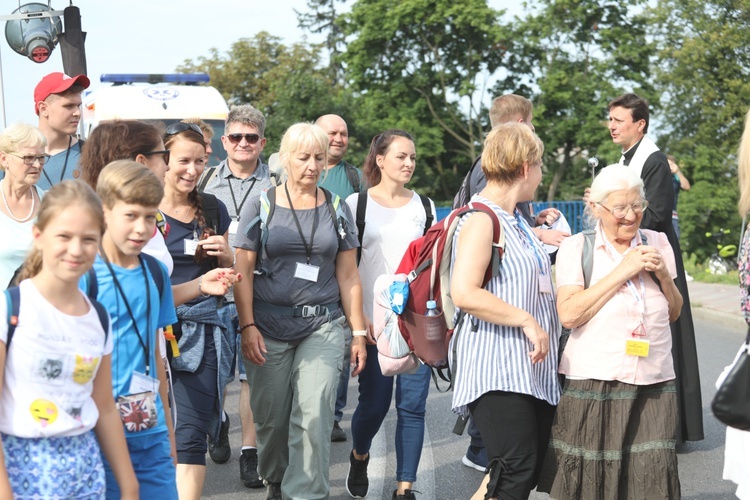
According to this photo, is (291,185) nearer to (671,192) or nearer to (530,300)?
(530,300)

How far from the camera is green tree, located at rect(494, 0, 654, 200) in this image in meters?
41.3

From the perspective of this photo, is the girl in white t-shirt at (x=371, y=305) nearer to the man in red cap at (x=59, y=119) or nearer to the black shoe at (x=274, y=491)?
the black shoe at (x=274, y=491)

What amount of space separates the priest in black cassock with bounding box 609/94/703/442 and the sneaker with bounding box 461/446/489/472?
52.0 inches

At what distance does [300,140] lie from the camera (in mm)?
5145

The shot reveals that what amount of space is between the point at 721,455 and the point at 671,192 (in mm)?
1767

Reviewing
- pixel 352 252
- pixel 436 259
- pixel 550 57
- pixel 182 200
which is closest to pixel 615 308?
pixel 436 259

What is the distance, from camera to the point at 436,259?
4523 mm

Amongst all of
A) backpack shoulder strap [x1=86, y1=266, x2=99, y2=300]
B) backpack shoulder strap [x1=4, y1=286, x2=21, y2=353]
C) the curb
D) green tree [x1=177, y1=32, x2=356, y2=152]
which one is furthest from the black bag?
green tree [x1=177, y1=32, x2=356, y2=152]

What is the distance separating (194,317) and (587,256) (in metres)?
1.85

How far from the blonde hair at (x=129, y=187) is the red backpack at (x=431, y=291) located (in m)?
1.39

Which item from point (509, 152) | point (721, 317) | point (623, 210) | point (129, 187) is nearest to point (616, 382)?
point (623, 210)

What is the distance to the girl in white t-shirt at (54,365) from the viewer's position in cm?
290

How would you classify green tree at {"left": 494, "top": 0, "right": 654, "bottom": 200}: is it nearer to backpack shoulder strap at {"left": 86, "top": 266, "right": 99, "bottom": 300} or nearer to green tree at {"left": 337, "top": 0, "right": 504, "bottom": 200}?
green tree at {"left": 337, "top": 0, "right": 504, "bottom": 200}

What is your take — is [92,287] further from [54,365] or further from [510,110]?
[510,110]
